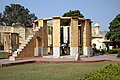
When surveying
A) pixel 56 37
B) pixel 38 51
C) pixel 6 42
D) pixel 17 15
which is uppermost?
pixel 17 15

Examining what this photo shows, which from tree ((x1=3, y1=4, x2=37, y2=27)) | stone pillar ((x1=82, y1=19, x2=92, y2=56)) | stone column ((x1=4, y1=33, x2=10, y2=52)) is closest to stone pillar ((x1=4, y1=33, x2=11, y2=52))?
stone column ((x1=4, y1=33, x2=10, y2=52))

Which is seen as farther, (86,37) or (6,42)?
(6,42)

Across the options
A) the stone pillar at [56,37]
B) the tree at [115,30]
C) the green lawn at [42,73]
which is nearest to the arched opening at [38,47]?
the stone pillar at [56,37]

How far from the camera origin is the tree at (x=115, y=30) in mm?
38653

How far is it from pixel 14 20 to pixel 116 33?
3208cm

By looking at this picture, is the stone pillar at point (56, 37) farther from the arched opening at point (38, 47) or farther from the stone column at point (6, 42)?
the stone column at point (6, 42)

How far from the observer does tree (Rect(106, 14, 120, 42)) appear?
1522 inches

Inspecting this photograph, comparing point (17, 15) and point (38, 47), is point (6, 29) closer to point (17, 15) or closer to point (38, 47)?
point (38, 47)

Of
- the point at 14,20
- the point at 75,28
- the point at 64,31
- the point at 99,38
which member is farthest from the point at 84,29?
the point at 14,20

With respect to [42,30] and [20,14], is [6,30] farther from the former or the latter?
[20,14]

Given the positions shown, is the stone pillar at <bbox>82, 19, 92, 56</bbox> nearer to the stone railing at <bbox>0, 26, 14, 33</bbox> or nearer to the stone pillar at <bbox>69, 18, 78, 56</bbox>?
the stone pillar at <bbox>69, 18, 78, 56</bbox>

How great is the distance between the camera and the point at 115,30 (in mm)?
39688

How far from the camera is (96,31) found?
48.3 m

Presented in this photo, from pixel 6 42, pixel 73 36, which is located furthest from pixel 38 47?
pixel 6 42
